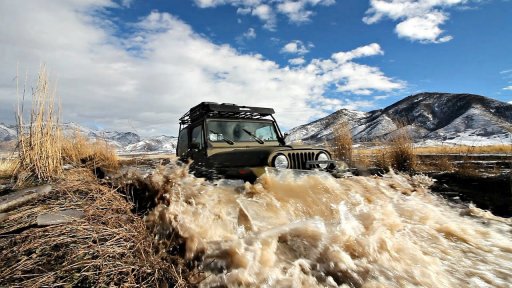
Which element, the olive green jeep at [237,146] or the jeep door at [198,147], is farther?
the jeep door at [198,147]

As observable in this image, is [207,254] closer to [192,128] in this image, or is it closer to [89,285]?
[89,285]

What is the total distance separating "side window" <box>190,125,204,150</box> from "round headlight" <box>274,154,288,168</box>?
167 cm

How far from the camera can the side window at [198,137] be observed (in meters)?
6.02

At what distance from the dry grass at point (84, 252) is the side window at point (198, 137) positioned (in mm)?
3057

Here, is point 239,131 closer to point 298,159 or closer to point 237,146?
point 237,146

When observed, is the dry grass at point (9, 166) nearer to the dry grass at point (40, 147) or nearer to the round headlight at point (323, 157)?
the dry grass at point (40, 147)

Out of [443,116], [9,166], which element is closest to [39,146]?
[9,166]

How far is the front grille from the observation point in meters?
5.07

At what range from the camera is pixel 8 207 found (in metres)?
2.94

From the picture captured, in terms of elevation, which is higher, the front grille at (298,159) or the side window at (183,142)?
the side window at (183,142)

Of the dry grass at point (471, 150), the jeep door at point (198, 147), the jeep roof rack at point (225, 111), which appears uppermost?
the jeep roof rack at point (225, 111)

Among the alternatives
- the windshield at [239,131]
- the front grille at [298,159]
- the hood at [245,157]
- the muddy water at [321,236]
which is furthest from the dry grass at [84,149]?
the front grille at [298,159]

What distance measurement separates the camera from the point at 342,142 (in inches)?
444

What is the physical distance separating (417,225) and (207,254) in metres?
2.95
